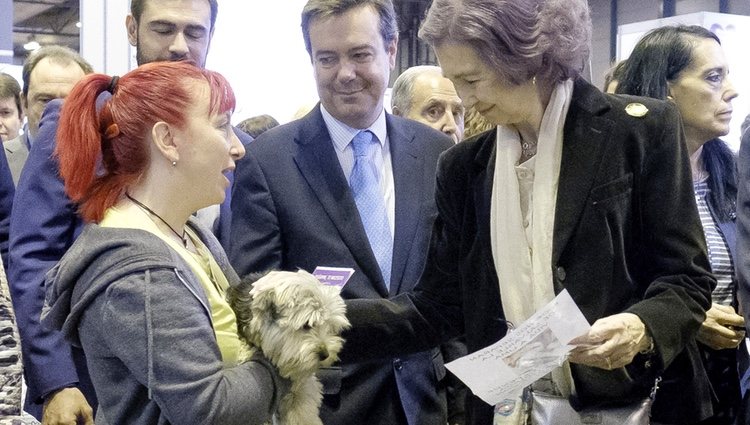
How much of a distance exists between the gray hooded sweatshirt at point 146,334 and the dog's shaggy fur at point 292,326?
0.29 feet

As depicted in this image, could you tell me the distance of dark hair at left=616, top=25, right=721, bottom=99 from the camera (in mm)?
3104

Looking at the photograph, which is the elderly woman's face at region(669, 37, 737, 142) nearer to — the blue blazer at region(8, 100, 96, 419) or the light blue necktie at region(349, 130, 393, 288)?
the light blue necktie at region(349, 130, 393, 288)

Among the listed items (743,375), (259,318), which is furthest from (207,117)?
(743,375)

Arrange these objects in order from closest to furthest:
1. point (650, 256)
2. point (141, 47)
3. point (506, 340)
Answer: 1. point (506, 340)
2. point (650, 256)
3. point (141, 47)

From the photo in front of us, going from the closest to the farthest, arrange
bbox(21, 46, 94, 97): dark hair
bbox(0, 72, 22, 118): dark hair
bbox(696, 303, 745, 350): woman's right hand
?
bbox(696, 303, 745, 350): woman's right hand < bbox(21, 46, 94, 97): dark hair < bbox(0, 72, 22, 118): dark hair

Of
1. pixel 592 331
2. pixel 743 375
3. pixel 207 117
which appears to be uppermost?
pixel 207 117

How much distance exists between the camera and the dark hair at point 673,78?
3068 mm

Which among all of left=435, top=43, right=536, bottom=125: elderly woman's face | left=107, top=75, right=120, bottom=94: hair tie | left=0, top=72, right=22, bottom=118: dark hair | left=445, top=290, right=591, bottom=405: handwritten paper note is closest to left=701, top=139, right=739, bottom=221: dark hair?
left=435, top=43, right=536, bottom=125: elderly woman's face

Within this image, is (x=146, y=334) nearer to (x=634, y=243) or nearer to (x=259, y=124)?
(x=634, y=243)

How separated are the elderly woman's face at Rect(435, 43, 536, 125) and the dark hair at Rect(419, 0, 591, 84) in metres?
0.02

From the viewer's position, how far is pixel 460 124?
14.3ft

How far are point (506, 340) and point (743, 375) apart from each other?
1.26 metres

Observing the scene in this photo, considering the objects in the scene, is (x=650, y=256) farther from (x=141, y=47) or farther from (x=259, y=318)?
(x=141, y=47)

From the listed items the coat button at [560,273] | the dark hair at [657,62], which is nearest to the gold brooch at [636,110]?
the coat button at [560,273]
